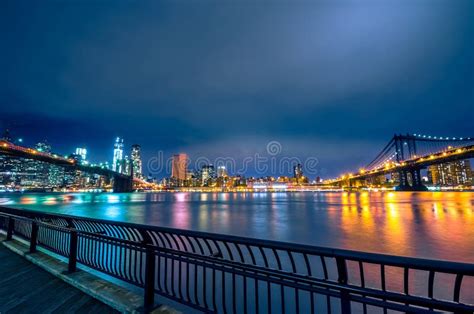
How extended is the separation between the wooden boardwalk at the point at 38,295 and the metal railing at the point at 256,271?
54 cm

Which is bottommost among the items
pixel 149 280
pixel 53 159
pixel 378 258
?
pixel 149 280

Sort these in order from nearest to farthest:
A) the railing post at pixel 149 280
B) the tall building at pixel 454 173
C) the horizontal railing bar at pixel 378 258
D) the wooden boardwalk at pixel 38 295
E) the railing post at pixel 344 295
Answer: the horizontal railing bar at pixel 378 258 → the railing post at pixel 344 295 → the railing post at pixel 149 280 → the wooden boardwalk at pixel 38 295 → the tall building at pixel 454 173

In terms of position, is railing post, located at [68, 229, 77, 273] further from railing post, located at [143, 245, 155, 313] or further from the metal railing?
railing post, located at [143, 245, 155, 313]

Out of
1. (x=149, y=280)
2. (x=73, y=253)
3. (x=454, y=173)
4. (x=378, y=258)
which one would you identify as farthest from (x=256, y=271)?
(x=454, y=173)

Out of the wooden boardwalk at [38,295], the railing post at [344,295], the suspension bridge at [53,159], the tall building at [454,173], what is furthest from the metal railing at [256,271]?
the tall building at [454,173]

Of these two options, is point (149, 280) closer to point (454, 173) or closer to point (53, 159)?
point (53, 159)

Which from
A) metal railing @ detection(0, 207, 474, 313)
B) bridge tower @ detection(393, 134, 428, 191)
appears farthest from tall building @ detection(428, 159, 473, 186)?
metal railing @ detection(0, 207, 474, 313)

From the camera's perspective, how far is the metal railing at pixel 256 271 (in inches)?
93.2

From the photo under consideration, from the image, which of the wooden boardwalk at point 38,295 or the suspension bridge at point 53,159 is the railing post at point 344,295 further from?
the suspension bridge at point 53,159

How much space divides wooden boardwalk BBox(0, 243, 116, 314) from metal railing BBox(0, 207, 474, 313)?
0.54m

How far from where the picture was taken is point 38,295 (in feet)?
15.9

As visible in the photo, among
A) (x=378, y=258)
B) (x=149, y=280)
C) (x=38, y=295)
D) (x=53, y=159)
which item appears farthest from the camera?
(x=53, y=159)

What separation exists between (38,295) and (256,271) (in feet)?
14.5

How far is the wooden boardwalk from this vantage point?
14.2 feet
